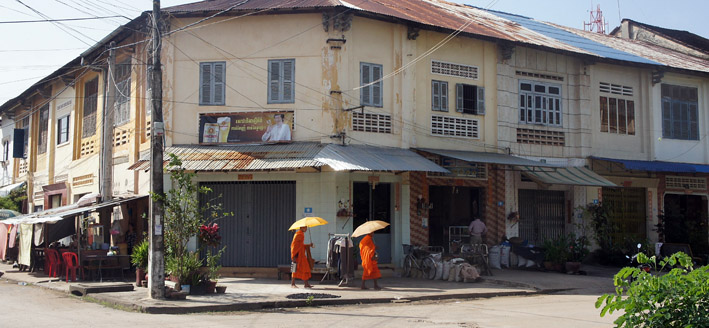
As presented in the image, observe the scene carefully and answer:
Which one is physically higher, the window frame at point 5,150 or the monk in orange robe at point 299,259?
the window frame at point 5,150

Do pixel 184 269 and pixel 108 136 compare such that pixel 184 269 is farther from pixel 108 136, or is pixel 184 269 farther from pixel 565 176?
pixel 565 176

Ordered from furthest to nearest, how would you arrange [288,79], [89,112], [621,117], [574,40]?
1. [89,112]
2. [574,40]
3. [621,117]
4. [288,79]

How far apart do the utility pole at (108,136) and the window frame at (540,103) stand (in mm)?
12661

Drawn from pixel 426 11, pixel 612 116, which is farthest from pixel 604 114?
pixel 426 11

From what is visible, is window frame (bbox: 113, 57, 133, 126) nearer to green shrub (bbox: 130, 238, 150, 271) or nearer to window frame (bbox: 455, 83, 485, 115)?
green shrub (bbox: 130, 238, 150, 271)

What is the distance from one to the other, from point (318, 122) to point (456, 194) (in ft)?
18.3

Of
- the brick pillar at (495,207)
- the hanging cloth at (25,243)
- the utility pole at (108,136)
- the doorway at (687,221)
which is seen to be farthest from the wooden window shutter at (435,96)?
the hanging cloth at (25,243)

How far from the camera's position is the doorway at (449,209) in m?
20.1

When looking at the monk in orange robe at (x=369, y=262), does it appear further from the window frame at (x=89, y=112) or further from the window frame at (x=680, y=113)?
the window frame at (x=680, y=113)

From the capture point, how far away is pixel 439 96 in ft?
63.4

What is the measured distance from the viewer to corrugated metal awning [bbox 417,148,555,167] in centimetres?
1798

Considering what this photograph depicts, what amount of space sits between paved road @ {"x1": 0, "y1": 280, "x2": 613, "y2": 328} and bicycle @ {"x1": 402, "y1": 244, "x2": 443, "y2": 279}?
3328mm

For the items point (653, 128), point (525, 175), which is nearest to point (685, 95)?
point (653, 128)

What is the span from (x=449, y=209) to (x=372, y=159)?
504 centimetres
